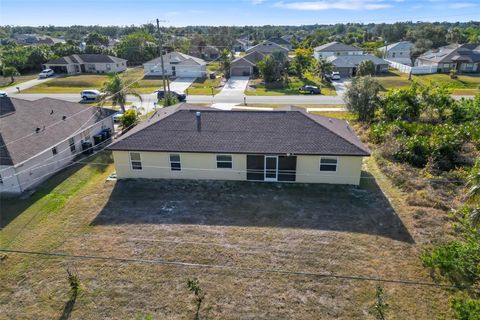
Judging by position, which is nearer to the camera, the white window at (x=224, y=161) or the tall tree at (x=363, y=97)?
the white window at (x=224, y=161)

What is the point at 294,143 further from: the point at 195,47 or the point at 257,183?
the point at 195,47

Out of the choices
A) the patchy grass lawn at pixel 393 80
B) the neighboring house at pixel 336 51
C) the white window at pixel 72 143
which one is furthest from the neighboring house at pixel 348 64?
the white window at pixel 72 143

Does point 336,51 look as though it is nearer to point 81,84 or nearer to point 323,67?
point 323,67

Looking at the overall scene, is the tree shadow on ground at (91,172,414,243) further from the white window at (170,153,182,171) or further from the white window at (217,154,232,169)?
the white window at (217,154,232,169)

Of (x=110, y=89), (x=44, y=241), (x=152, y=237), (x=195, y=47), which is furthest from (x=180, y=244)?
(x=195, y=47)

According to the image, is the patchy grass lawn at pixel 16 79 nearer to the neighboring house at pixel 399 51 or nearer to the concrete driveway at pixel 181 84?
the concrete driveway at pixel 181 84

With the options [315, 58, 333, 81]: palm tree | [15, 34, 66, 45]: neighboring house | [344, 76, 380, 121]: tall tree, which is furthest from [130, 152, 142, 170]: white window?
[15, 34, 66, 45]: neighboring house
